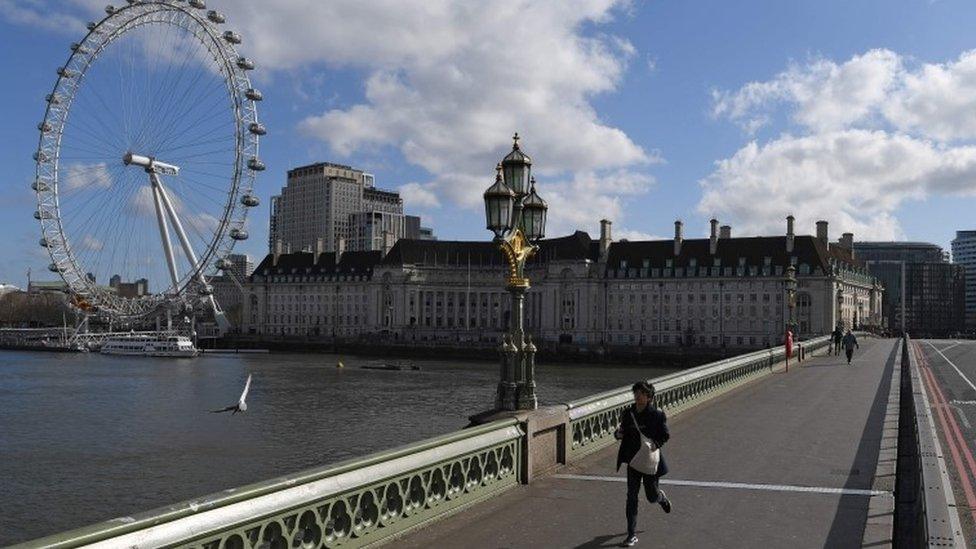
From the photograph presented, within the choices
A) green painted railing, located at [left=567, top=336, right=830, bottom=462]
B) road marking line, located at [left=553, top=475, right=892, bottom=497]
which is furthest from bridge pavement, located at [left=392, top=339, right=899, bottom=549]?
green painted railing, located at [left=567, top=336, right=830, bottom=462]

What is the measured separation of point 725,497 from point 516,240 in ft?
20.8

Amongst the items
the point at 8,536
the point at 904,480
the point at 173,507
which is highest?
the point at 173,507

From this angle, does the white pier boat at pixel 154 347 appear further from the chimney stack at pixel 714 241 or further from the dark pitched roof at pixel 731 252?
the chimney stack at pixel 714 241

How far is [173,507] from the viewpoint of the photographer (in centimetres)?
809

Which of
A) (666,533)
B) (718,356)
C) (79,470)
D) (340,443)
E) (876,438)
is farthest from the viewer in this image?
(718,356)

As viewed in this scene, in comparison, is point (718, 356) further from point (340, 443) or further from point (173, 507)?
point (173, 507)

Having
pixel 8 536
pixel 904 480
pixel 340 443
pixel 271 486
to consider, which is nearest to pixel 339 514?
pixel 271 486

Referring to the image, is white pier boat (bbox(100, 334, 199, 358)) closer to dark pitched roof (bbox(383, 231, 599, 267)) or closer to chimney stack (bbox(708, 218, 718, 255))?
dark pitched roof (bbox(383, 231, 599, 267))

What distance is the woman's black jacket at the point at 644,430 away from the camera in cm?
1160

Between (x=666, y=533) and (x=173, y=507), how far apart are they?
6.52 m

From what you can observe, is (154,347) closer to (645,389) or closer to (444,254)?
(444,254)

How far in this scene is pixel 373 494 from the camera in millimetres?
10711

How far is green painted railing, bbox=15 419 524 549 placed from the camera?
7.71 metres

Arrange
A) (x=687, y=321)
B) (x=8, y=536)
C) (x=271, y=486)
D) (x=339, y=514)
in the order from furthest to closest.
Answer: (x=687, y=321), (x=8, y=536), (x=339, y=514), (x=271, y=486)
